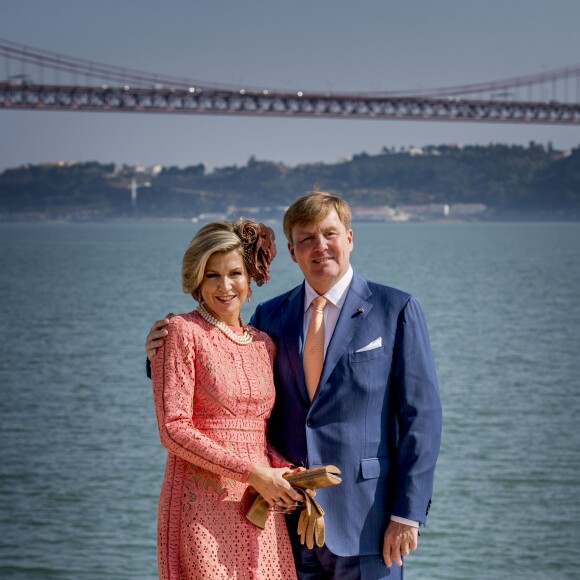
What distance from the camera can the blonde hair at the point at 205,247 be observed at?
2.66 metres

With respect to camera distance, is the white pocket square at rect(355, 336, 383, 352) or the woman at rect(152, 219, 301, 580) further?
the white pocket square at rect(355, 336, 383, 352)

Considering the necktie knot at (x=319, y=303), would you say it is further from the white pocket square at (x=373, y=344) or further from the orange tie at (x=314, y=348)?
the white pocket square at (x=373, y=344)

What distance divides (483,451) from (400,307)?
1632cm

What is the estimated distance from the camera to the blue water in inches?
534

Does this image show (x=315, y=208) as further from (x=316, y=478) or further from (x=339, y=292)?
(x=316, y=478)

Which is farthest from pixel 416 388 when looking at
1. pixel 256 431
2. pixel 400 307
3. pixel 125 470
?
pixel 125 470

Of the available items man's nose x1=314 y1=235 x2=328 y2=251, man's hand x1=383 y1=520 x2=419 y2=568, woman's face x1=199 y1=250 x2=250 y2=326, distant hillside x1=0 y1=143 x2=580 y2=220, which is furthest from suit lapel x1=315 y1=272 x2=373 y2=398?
distant hillside x1=0 y1=143 x2=580 y2=220

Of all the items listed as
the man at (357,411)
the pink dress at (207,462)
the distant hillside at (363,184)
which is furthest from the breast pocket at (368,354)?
the distant hillside at (363,184)

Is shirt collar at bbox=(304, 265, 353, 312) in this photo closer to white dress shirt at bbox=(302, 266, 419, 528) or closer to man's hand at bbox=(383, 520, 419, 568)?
white dress shirt at bbox=(302, 266, 419, 528)

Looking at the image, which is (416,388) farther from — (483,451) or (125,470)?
(483,451)

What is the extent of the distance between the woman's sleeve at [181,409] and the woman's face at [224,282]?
0.09 meters

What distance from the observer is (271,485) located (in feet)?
8.39

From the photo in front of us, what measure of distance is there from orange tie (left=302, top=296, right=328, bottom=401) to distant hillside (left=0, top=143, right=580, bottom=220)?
80994 millimetres

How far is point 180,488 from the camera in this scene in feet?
8.64
